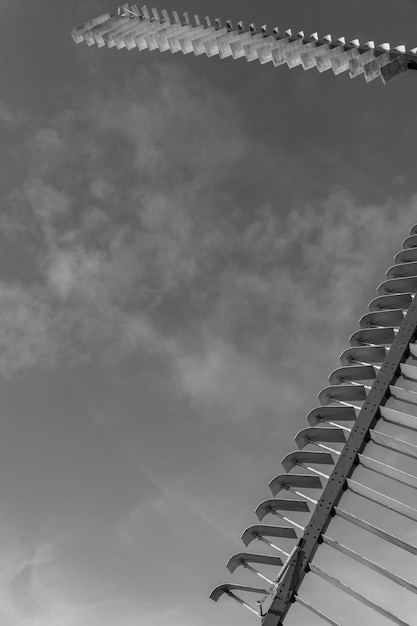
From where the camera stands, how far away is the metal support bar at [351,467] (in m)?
7.00

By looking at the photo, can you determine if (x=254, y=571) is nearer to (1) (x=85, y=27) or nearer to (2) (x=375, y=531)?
(2) (x=375, y=531)

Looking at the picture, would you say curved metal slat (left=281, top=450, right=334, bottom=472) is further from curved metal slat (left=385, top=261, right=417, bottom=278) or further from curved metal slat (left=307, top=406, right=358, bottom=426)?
curved metal slat (left=385, top=261, right=417, bottom=278)

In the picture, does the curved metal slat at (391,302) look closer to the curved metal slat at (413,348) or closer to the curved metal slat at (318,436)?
the curved metal slat at (413,348)

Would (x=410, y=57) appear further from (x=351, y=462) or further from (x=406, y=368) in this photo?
(x=351, y=462)

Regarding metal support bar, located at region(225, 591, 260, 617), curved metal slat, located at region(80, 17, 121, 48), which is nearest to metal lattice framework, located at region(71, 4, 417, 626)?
metal support bar, located at region(225, 591, 260, 617)

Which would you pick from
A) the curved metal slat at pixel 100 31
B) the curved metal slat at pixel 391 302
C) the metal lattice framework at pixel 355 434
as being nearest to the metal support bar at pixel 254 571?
the metal lattice framework at pixel 355 434

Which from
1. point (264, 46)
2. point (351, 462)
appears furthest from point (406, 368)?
point (264, 46)

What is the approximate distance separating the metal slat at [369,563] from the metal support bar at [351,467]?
0.81ft

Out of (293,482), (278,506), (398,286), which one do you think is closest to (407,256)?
(398,286)

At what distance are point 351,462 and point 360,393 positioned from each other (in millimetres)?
1174

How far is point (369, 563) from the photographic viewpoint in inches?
255

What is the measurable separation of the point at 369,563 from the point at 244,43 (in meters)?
12.9

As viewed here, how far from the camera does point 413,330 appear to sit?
28.0 feet

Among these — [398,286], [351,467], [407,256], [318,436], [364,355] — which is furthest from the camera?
[407,256]
